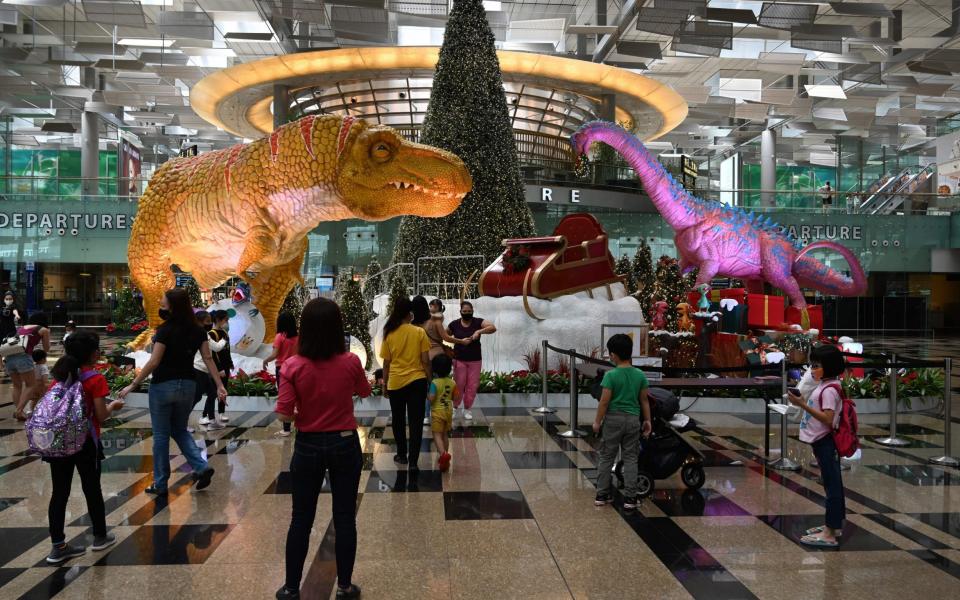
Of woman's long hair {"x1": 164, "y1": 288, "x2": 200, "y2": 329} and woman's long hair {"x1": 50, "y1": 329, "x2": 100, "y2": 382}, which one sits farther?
woman's long hair {"x1": 164, "y1": 288, "x2": 200, "y2": 329}

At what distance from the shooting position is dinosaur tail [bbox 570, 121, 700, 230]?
1370 centimetres

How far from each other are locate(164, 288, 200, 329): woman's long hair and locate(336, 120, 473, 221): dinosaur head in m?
2.31

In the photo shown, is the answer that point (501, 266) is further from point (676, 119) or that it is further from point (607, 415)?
point (676, 119)

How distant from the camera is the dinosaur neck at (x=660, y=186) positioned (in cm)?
1391

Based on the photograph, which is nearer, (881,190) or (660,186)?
(660,186)

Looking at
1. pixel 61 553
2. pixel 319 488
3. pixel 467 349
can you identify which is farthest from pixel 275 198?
pixel 319 488

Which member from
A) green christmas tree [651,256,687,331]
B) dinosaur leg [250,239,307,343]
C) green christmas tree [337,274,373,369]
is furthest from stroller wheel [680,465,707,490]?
green christmas tree [651,256,687,331]

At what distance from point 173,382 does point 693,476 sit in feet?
11.8

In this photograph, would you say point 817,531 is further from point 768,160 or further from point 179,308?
point 768,160

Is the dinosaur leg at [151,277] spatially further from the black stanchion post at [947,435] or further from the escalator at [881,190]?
the escalator at [881,190]

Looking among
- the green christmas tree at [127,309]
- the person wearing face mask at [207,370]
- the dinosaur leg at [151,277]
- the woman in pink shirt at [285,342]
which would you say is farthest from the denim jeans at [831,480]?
the green christmas tree at [127,309]

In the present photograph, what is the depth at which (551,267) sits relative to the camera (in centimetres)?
1005

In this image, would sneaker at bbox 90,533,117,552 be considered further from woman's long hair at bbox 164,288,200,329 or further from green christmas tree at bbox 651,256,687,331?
A: green christmas tree at bbox 651,256,687,331

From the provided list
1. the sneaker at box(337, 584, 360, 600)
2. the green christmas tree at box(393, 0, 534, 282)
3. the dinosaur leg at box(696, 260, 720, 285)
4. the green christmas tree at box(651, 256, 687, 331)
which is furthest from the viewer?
the dinosaur leg at box(696, 260, 720, 285)
